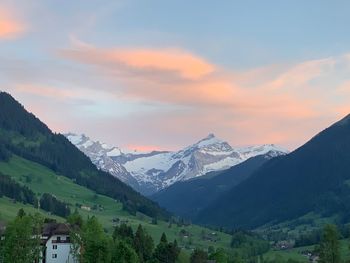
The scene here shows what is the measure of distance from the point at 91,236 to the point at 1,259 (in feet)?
74.7

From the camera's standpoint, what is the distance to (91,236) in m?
165

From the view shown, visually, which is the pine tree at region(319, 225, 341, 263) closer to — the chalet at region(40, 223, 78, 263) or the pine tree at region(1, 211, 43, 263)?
the chalet at region(40, 223, 78, 263)

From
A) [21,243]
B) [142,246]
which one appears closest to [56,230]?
[142,246]

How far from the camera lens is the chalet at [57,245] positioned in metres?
187

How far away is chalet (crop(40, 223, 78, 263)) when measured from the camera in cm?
18738

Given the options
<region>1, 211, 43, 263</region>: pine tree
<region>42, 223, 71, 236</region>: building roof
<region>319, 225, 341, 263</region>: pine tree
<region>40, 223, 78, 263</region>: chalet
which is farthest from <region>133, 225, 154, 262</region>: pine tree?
<region>319, 225, 341, 263</region>: pine tree

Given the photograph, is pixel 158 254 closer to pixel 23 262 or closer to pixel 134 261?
pixel 134 261

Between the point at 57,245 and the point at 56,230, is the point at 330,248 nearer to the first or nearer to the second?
the point at 57,245

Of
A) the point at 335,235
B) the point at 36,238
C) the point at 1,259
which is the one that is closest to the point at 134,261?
the point at 36,238

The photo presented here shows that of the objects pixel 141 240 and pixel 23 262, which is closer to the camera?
pixel 23 262

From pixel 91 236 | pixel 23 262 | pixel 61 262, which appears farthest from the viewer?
pixel 61 262

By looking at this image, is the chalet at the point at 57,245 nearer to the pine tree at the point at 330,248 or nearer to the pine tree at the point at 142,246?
the pine tree at the point at 142,246

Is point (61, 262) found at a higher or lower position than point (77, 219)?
lower

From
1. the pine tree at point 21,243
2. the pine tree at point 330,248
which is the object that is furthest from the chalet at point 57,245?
the pine tree at point 330,248
